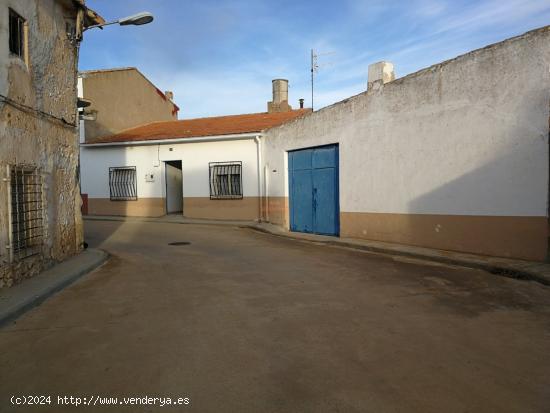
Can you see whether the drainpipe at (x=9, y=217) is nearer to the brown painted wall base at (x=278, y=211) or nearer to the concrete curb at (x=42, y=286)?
the concrete curb at (x=42, y=286)

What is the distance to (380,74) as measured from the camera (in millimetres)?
10609

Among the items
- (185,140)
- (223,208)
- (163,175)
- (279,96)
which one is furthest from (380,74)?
(279,96)

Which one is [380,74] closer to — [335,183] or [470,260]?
[335,183]

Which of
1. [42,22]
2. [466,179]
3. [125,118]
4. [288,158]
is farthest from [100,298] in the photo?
[125,118]

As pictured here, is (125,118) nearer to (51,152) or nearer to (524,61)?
(51,152)

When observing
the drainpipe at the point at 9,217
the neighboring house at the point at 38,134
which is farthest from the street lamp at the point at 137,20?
the drainpipe at the point at 9,217

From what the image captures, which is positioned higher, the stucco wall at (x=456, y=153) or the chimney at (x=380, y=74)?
the chimney at (x=380, y=74)

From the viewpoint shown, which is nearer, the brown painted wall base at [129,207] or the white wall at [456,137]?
the white wall at [456,137]

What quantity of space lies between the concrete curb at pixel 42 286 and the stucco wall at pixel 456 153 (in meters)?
6.53

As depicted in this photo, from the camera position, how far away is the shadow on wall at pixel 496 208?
744 cm

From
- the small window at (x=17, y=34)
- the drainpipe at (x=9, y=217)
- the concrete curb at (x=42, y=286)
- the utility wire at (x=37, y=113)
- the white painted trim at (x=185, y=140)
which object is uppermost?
the small window at (x=17, y=34)

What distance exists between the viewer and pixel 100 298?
610 cm

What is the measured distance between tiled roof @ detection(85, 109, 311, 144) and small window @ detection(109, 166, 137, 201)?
139cm

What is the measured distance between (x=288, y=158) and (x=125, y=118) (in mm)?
12344
